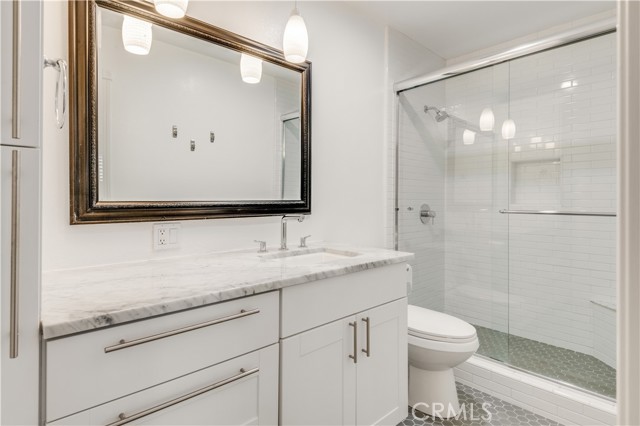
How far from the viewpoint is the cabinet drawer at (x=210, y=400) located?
36.1 inches

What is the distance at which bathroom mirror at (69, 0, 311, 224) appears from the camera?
52.9 inches

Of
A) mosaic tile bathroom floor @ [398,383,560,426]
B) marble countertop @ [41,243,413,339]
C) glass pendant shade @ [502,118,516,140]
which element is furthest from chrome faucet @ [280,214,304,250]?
glass pendant shade @ [502,118,516,140]

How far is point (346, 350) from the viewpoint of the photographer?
151cm

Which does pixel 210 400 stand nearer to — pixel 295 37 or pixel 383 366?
pixel 383 366

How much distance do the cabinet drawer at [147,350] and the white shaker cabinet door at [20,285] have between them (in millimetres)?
40

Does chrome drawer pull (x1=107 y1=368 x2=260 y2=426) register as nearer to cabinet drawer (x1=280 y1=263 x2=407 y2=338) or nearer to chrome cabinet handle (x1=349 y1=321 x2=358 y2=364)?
cabinet drawer (x1=280 y1=263 x2=407 y2=338)

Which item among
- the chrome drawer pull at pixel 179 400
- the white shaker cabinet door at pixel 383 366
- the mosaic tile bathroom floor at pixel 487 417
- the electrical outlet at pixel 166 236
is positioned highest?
the electrical outlet at pixel 166 236

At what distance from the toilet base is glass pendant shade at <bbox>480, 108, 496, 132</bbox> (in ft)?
5.67

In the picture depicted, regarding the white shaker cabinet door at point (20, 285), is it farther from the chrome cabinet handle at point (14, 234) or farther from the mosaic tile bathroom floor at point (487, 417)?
the mosaic tile bathroom floor at point (487, 417)

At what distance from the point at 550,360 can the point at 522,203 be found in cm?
107

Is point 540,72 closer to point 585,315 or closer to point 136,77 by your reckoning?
point 585,315

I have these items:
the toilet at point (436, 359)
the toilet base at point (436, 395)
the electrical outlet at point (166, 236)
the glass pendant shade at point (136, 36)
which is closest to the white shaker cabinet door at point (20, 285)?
the electrical outlet at point (166, 236)

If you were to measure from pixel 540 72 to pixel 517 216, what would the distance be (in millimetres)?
1013

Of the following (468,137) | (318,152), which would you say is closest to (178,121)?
(318,152)
